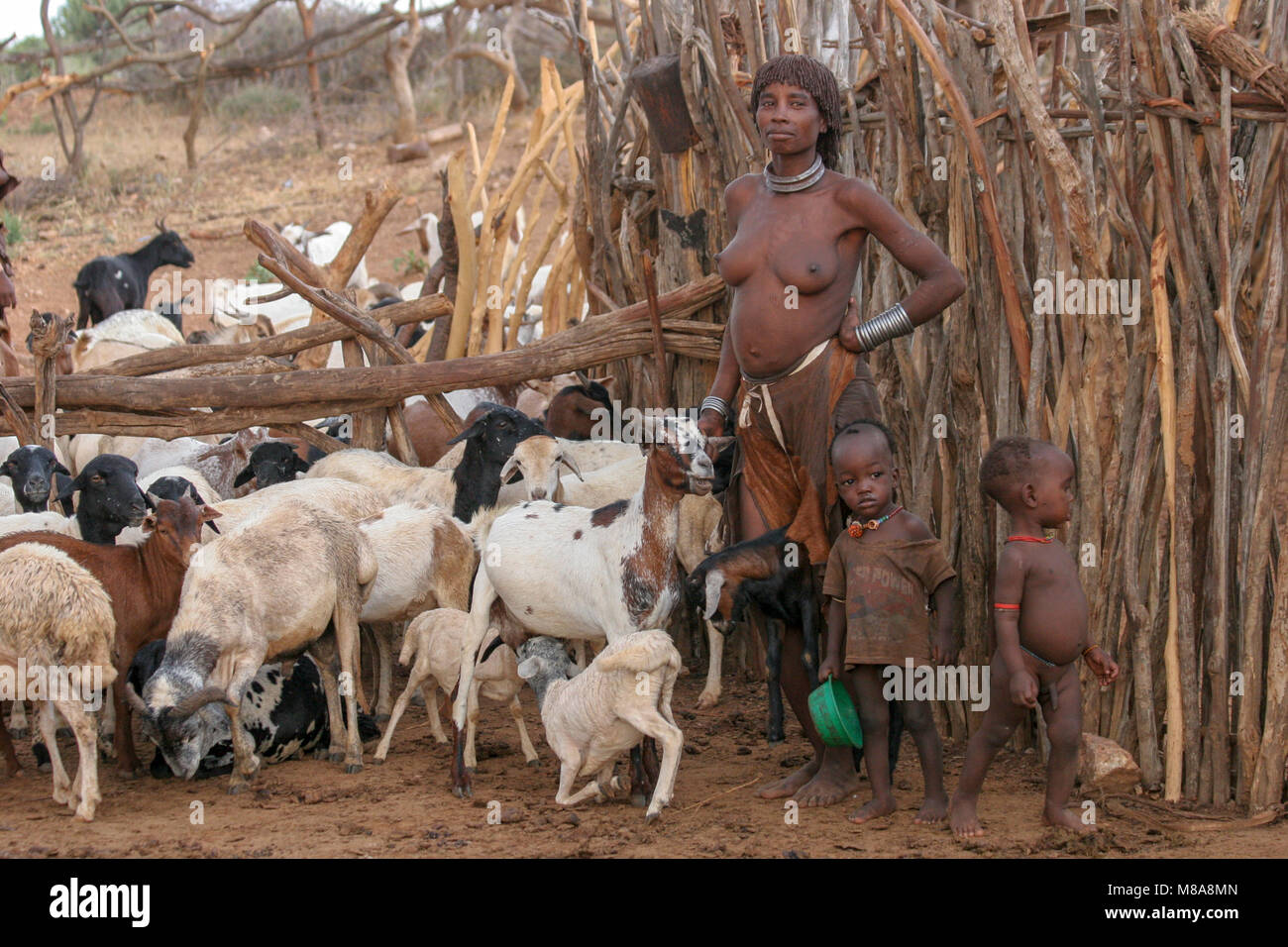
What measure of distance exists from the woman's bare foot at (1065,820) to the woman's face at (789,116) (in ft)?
7.71

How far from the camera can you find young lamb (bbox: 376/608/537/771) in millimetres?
5559

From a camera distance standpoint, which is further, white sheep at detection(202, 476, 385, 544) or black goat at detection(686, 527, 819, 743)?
white sheep at detection(202, 476, 385, 544)

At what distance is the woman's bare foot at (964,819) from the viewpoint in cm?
437

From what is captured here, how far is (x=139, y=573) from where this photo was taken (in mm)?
5500

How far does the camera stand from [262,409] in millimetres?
7289

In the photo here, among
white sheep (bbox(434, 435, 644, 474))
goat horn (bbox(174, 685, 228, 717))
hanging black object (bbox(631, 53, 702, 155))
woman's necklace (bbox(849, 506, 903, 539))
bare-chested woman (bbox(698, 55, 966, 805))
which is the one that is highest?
hanging black object (bbox(631, 53, 702, 155))

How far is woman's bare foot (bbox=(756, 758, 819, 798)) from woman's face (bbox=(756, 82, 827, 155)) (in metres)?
2.19

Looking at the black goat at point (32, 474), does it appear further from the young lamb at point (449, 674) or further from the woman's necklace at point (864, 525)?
the woman's necklace at point (864, 525)

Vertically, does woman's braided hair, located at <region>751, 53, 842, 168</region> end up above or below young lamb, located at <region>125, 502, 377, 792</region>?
above

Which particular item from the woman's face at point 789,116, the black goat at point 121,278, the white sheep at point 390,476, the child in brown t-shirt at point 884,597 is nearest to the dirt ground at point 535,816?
the child in brown t-shirt at point 884,597

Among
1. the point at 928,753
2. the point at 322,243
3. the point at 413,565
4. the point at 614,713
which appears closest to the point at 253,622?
the point at 413,565

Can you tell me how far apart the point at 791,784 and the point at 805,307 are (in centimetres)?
169

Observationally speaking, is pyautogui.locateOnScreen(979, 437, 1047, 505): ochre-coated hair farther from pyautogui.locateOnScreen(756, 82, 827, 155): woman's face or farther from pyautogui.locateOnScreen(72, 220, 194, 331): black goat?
pyautogui.locateOnScreen(72, 220, 194, 331): black goat

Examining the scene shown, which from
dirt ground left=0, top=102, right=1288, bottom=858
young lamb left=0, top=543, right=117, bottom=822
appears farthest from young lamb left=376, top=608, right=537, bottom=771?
young lamb left=0, top=543, right=117, bottom=822
